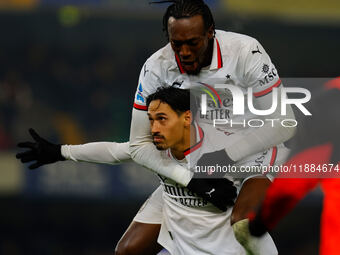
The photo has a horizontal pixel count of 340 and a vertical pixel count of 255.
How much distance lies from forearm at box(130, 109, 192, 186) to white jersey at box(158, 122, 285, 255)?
0.06m

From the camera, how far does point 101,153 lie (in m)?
4.48

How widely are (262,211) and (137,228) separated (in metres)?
1.51

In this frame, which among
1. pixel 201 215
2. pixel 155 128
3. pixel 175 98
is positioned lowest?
pixel 201 215

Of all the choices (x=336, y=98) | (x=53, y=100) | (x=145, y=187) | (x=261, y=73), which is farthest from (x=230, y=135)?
(x=53, y=100)

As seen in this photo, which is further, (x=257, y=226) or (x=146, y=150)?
(x=146, y=150)

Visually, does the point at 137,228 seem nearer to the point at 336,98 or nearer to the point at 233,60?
the point at 233,60

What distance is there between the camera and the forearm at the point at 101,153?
446 centimetres

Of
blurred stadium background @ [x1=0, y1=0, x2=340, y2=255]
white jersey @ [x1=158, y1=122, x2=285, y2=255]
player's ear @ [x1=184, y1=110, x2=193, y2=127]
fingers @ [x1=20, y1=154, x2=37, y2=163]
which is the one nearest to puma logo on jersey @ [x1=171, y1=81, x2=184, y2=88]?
player's ear @ [x1=184, y1=110, x2=193, y2=127]

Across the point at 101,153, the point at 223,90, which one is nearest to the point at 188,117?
the point at 223,90

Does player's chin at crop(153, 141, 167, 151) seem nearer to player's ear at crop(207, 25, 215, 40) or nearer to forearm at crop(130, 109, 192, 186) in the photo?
forearm at crop(130, 109, 192, 186)

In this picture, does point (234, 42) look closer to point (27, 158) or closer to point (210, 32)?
point (210, 32)

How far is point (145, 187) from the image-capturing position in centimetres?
867

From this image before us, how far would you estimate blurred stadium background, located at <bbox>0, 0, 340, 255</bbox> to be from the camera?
29.1 ft

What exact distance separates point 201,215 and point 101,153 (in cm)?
64
